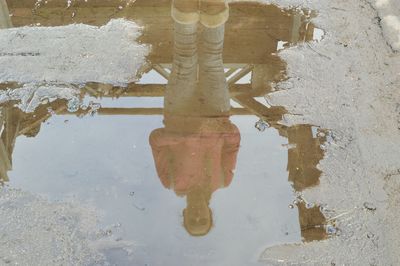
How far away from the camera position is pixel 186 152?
2891 mm

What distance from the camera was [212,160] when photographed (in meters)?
2.87

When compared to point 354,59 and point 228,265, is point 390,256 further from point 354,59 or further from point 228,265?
point 354,59

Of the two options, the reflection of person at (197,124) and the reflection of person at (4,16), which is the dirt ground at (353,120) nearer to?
the reflection of person at (197,124)

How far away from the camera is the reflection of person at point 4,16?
12.7ft

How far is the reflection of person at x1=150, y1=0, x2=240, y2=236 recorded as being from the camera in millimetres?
2744

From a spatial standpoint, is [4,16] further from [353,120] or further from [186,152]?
[353,120]

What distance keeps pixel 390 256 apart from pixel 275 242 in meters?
0.51

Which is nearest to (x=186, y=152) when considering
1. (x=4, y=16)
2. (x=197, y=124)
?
(x=197, y=124)

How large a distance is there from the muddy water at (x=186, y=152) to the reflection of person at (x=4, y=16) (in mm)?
763

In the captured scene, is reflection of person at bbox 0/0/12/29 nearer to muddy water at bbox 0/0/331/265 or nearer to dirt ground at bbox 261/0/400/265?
muddy water at bbox 0/0/331/265

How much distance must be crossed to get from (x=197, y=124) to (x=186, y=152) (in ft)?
0.76

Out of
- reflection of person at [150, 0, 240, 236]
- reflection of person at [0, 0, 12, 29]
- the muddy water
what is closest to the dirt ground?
the muddy water

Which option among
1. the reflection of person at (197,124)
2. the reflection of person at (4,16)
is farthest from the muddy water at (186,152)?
the reflection of person at (4,16)

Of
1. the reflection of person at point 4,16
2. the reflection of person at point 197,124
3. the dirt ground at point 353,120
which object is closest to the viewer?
the dirt ground at point 353,120
